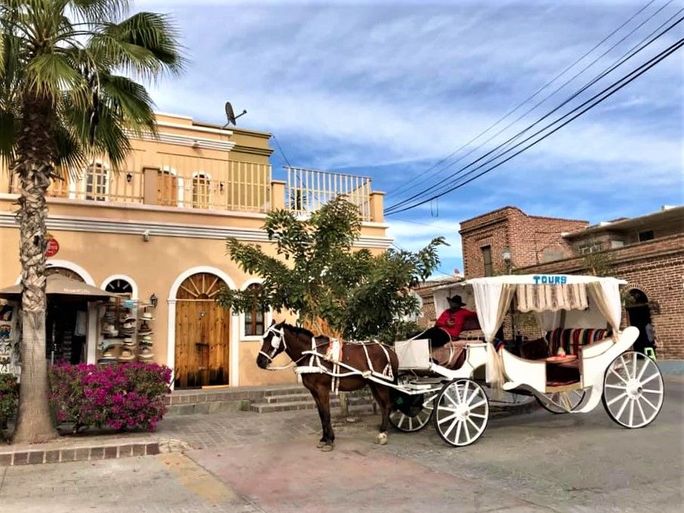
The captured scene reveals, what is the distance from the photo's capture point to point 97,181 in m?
14.9

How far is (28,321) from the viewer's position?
8273mm

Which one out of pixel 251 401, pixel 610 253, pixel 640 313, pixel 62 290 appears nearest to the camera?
pixel 62 290

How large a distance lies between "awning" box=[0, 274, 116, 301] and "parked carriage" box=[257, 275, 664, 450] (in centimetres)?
500

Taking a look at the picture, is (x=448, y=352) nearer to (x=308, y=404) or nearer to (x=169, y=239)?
(x=308, y=404)

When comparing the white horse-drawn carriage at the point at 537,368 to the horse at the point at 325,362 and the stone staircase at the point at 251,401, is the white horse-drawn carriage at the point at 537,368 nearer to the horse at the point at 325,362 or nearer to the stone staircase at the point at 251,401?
the horse at the point at 325,362

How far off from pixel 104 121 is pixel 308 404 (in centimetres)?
705

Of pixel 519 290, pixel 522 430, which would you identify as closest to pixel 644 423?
pixel 522 430

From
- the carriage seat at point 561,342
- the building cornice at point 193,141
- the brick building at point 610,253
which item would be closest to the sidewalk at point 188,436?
the carriage seat at point 561,342

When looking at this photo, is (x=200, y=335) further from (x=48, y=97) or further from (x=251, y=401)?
(x=48, y=97)

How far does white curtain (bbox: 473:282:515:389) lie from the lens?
27.2ft

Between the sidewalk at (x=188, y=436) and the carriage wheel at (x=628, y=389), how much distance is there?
2.42 metres

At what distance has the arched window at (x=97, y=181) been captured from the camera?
14209 millimetres

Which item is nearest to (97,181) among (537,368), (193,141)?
(193,141)

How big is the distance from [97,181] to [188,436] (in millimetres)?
8306
